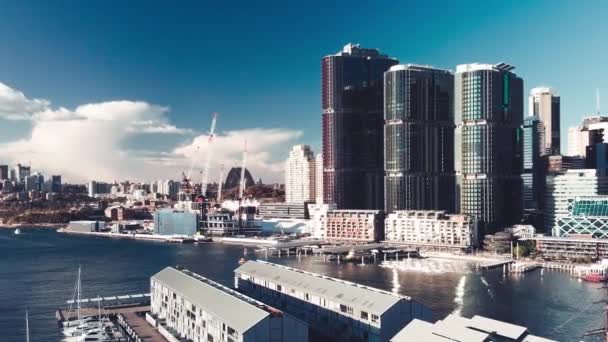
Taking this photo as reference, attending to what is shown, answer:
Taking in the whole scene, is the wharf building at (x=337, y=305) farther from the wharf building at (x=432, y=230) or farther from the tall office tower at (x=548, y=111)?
the tall office tower at (x=548, y=111)

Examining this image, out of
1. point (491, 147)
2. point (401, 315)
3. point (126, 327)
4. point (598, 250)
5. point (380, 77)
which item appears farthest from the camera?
point (380, 77)

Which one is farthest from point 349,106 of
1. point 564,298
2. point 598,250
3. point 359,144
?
point 564,298

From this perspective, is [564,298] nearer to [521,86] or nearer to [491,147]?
[491,147]

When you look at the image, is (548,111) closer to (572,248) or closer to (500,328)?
(572,248)

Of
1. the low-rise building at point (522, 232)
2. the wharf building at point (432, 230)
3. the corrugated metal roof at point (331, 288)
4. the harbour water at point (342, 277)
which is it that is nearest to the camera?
the corrugated metal roof at point (331, 288)

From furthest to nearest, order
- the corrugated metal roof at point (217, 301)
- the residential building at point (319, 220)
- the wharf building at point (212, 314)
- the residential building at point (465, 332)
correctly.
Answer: the residential building at point (319, 220) → the corrugated metal roof at point (217, 301) → the wharf building at point (212, 314) → the residential building at point (465, 332)

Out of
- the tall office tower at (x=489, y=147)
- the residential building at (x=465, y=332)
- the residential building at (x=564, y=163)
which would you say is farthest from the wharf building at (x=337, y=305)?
the residential building at (x=564, y=163)

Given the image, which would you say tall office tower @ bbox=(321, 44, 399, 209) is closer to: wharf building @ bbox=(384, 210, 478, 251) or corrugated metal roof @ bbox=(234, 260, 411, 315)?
wharf building @ bbox=(384, 210, 478, 251)
